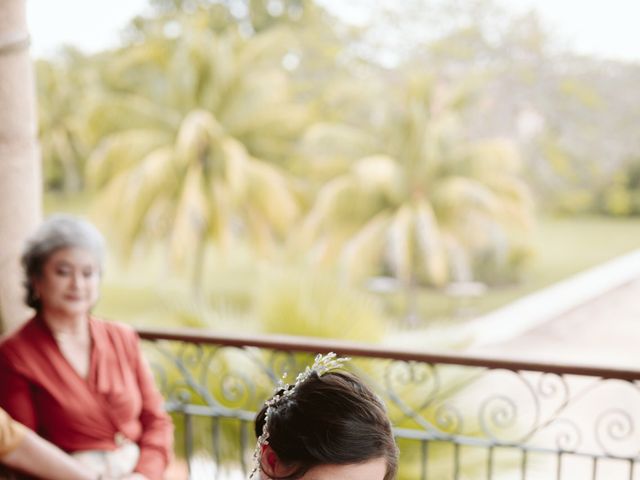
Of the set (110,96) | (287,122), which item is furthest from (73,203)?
(287,122)

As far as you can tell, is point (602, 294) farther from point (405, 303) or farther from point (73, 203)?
point (73, 203)

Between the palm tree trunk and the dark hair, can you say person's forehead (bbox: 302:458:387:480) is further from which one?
the palm tree trunk

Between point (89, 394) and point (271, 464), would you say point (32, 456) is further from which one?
point (271, 464)

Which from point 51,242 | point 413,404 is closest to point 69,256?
point 51,242

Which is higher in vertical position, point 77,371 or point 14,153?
point 14,153

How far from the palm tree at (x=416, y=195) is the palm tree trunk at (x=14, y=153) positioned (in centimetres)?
1334

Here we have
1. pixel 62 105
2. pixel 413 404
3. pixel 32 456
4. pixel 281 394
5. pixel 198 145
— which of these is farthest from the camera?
pixel 62 105

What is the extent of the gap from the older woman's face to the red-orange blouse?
62mm

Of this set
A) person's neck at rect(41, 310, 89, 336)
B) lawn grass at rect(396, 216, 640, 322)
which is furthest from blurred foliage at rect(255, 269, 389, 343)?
lawn grass at rect(396, 216, 640, 322)

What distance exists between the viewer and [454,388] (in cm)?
313

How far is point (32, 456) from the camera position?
1609 millimetres

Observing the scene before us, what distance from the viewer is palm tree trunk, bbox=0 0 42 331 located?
1.91m

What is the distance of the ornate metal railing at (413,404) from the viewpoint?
2.01 metres

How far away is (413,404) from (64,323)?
2044mm
